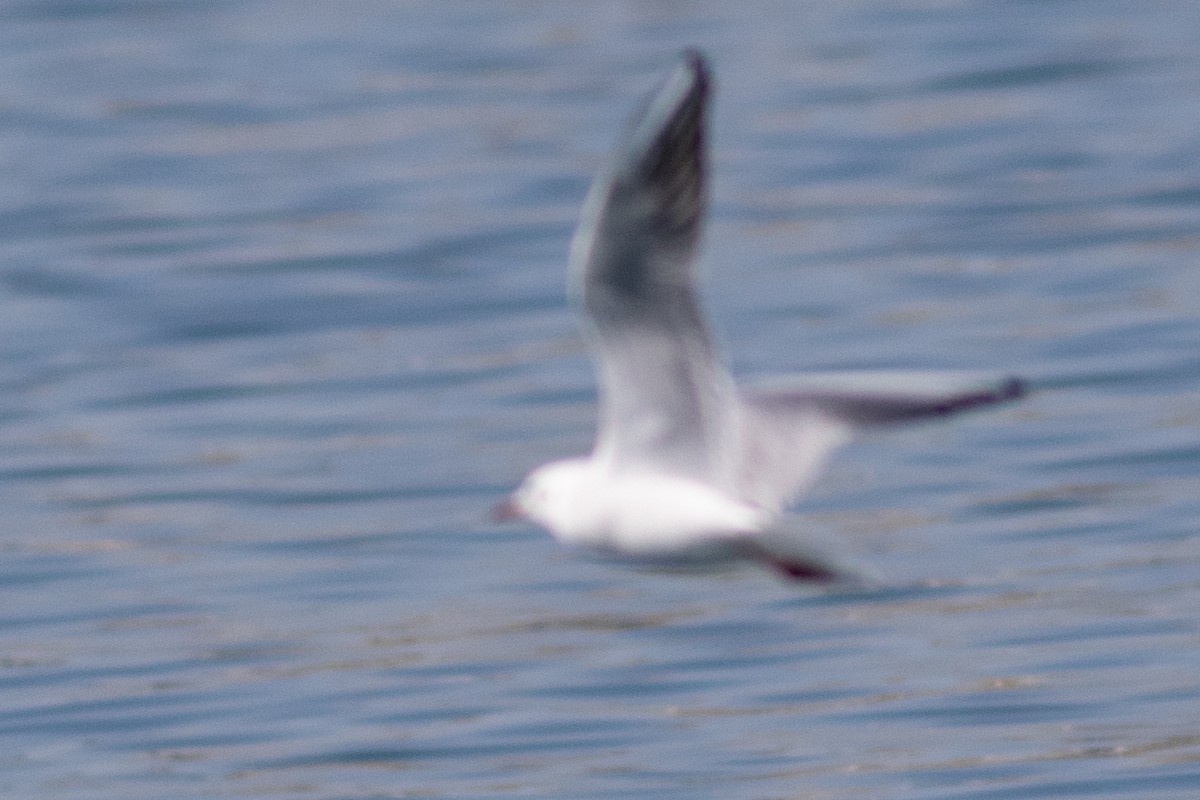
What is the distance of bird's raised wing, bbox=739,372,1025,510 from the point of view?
7.72m

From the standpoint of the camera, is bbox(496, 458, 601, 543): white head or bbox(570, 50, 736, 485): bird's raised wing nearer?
bbox(570, 50, 736, 485): bird's raised wing

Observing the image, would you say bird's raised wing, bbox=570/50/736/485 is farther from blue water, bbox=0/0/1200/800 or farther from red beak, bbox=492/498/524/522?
blue water, bbox=0/0/1200/800

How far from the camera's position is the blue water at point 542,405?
31.7ft

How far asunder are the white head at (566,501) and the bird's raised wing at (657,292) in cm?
14

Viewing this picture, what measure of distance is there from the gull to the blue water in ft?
5.50

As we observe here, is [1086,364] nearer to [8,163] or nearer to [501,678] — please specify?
[501,678]

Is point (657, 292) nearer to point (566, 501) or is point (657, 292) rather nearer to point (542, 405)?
point (566, 501)

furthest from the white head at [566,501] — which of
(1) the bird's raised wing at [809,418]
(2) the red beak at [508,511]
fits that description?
(1) the bird's raised wing at [809,418]

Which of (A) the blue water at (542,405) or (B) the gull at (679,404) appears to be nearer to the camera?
(B) the gull at (679,404)

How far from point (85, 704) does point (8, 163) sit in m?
9.52

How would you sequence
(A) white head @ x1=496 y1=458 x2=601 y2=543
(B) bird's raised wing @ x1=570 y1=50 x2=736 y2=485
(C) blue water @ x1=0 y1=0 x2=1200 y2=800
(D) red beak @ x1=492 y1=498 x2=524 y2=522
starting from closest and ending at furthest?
(B) bird's raised wing @ x1=570 y1=50 x2=736 y2=485 < (A) white head @ x1=496 y1=458 x2=601 y2=543 < (D) red beak @ x1=492 y1=498 x2=524 y2=522 < (C) blue water @ x1=0 y1=0 x2=1200 y2=800

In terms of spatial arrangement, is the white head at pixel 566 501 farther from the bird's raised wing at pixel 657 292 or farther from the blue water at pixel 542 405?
the blue water at pixel 542 405

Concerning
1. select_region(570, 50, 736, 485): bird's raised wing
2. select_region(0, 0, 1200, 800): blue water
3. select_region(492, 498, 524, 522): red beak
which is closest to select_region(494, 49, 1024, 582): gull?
select_region(570, 50, 736, 485): bird's raised wing

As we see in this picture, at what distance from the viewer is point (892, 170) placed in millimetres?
17438
